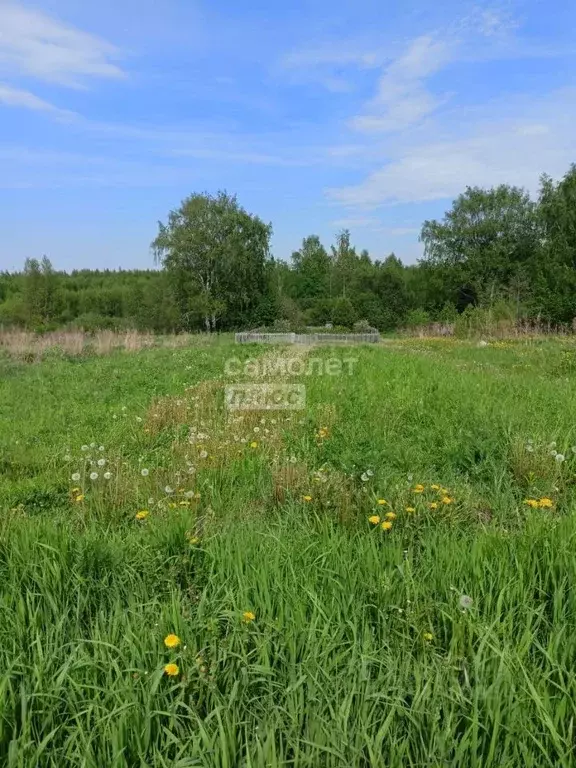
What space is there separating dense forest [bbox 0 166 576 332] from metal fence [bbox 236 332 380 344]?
3.39 metres

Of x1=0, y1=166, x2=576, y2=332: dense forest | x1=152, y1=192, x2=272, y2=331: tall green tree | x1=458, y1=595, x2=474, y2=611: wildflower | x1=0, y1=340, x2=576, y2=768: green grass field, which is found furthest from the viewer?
x1=152, y1=192, x2=272, y2=331: tall green tree

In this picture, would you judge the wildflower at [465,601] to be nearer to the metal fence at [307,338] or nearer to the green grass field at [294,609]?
the green grass field at [294,609]

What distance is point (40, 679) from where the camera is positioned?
153cm

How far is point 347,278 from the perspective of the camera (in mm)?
37500

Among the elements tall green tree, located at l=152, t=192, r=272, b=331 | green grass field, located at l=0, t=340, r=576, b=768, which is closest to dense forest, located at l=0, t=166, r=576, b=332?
tall green tree, located at l=152, t=192, r=272, b=331

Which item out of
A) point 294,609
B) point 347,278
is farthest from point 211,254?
point 294,609

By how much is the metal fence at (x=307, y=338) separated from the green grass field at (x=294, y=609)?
15.5 m

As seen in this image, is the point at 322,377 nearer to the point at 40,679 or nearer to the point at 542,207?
the point at 40,679

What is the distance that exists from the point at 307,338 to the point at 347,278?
1808 centimetres

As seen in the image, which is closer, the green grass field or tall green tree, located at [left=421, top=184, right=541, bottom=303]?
the green grass field

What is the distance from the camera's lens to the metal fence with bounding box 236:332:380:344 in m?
19.7

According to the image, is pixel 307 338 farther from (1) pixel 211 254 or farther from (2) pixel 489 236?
(2) pixel 489 236

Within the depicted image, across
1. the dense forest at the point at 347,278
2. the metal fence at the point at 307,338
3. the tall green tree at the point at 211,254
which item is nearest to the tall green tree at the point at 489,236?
the dense forest at the point at 347,278

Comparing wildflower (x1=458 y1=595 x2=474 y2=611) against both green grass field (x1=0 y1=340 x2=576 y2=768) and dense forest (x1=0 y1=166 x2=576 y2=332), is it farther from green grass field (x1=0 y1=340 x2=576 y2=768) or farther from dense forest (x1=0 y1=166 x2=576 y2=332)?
dense forest (x1=0 y1=166 x2=576 y2=332)
